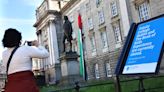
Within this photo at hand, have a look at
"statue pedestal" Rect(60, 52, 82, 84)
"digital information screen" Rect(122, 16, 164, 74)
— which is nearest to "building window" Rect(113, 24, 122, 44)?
"statue pedestal" Rect(60, 52, 82, 84)

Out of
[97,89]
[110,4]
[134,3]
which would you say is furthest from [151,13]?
[97,89]

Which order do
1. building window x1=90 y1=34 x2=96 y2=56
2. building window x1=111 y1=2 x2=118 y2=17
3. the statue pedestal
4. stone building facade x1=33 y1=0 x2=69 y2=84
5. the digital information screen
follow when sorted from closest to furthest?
the digital information screen
the statue pedestal
building window x1=111 y1=2 x2=118 y2=17
building window x1=90 y1=34 x2=96 y2=56
stone building facade x1=33 y1=0 x2=69 y2=84

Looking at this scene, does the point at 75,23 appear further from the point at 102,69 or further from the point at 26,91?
the point at 26,91

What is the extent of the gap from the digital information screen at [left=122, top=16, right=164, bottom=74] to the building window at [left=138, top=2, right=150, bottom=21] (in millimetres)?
25088

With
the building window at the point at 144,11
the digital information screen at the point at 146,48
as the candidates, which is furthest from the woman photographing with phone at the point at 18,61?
the building window at the point at 144,11

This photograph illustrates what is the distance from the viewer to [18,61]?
4.27 m

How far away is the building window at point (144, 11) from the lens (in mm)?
30263

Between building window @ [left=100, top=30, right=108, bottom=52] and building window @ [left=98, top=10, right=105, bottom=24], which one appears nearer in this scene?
building window @ [left=100, top=30, right=108, bottom=52]

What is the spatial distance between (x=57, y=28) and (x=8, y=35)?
51.2m

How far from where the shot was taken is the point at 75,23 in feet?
159

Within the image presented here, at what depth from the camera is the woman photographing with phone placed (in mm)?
4094

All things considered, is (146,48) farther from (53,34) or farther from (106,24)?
(53,34)

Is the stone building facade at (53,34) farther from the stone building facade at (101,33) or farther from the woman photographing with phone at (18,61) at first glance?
the woman photographing with phone at (18,61)

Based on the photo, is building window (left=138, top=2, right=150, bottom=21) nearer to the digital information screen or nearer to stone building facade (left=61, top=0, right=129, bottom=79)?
stone building facade (left=61, top=0, right=129, bottom=79)
